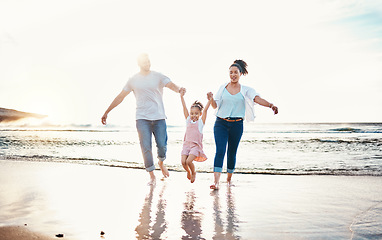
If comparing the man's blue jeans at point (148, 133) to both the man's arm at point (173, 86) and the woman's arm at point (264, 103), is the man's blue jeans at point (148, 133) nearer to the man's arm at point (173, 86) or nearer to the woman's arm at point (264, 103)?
the man's arm at point (173, 86)

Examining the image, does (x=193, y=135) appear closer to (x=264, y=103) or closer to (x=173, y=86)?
(x=173, y=86)

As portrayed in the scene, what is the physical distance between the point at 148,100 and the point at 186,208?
92.2 inches

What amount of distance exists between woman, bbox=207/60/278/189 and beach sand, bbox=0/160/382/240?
0.70 m

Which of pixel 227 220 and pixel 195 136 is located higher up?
pixel 195 136

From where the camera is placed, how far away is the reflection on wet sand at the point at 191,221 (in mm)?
3247

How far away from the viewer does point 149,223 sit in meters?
3.59

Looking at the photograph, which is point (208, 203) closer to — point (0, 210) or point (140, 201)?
point (140, 201)

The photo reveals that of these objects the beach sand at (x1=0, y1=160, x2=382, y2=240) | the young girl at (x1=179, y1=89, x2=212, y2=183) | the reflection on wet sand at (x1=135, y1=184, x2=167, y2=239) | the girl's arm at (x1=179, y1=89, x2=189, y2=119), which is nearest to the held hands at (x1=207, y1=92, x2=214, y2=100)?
the young girl at (x1=179, y1=89, x2=212, y2=183)

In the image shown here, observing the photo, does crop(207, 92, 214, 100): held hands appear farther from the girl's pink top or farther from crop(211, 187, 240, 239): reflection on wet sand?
crop(211, 187, 240, 239): reflection on wet sand

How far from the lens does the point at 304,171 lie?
812 cm

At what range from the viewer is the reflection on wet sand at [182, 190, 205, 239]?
325cm

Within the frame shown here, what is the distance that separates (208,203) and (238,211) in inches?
19.8

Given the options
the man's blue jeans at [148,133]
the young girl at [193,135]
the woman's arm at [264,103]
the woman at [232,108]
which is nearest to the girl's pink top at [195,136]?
the young girl at [193,135]

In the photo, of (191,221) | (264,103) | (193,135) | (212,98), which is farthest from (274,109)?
(191,221)
